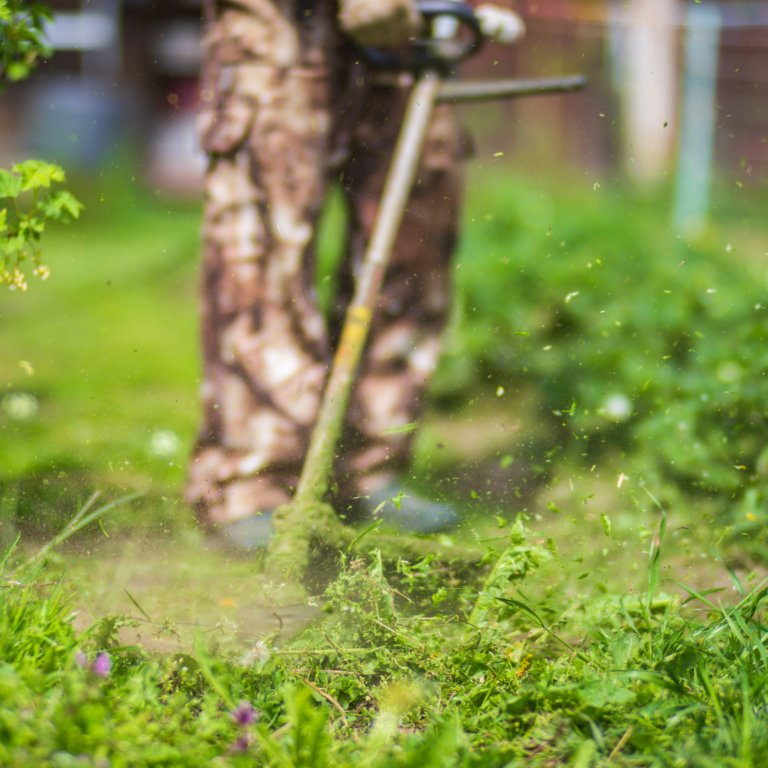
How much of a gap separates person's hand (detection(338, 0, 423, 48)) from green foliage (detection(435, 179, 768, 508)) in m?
0.54

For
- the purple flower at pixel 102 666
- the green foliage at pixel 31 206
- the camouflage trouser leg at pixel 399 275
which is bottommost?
Answer: the purple flower at pixel 102 666

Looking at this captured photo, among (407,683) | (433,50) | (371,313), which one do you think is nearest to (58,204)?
(371,313)

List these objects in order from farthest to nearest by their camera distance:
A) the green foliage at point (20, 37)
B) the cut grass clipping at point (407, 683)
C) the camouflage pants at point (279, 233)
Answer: the camouflage pants at point (279, 233) < the green foliage at point (20, 37) < the cut grass clipping at point (407, 683)

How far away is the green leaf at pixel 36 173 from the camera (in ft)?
3.74

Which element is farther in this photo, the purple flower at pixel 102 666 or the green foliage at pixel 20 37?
the green foliage at pixel 20 37

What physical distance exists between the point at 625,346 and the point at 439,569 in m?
1.27

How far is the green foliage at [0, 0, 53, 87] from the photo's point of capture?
1.33 meters

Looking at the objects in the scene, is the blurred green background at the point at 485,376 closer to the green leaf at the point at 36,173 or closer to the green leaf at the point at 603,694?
the green leaf at the point at 36,173

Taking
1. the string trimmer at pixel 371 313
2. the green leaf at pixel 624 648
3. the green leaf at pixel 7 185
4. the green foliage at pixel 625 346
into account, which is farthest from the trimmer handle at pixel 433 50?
the green leaf at pixel 624 648

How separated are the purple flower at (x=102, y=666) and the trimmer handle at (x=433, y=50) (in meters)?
1.23

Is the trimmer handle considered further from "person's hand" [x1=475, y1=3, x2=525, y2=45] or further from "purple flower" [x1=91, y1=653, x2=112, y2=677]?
"purple flower" [x1=91, y1=653, x2=112, y2=677]

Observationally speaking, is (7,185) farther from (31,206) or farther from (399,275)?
(399,275)

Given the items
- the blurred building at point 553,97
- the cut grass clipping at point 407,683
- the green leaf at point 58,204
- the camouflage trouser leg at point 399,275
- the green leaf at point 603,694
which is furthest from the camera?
the blurred building at point 553,97

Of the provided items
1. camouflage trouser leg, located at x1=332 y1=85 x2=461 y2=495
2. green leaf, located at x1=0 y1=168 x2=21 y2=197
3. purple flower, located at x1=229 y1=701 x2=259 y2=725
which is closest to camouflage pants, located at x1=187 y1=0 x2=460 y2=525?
camouflage trouser leg, located at x1=332 y1=85 x2=461 y2=495
